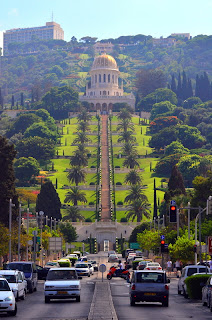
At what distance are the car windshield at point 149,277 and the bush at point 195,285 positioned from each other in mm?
4660

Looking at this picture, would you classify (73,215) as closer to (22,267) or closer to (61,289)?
(22,267)

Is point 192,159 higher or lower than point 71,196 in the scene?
higher

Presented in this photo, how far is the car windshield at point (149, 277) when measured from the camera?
131 feet

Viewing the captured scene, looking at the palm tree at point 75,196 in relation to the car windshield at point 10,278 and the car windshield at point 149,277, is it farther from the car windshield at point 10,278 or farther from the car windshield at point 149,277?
the car windshield at point 149,277

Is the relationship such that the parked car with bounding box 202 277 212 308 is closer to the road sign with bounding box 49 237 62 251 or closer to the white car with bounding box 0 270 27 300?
the white car with bounding box 0 270 27 300

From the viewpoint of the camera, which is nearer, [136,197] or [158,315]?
[158,315]

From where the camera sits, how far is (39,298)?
46906 mm

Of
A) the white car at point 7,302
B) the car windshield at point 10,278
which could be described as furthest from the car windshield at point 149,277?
the white car at point 7,302

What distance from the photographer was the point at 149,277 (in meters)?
40.3

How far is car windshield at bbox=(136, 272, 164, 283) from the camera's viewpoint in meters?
39.9

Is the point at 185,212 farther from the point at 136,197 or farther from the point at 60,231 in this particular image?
the point at 136,197

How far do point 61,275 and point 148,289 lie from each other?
727cm

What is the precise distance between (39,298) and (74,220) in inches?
4333

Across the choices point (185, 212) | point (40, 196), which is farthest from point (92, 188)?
point (185, 212)
